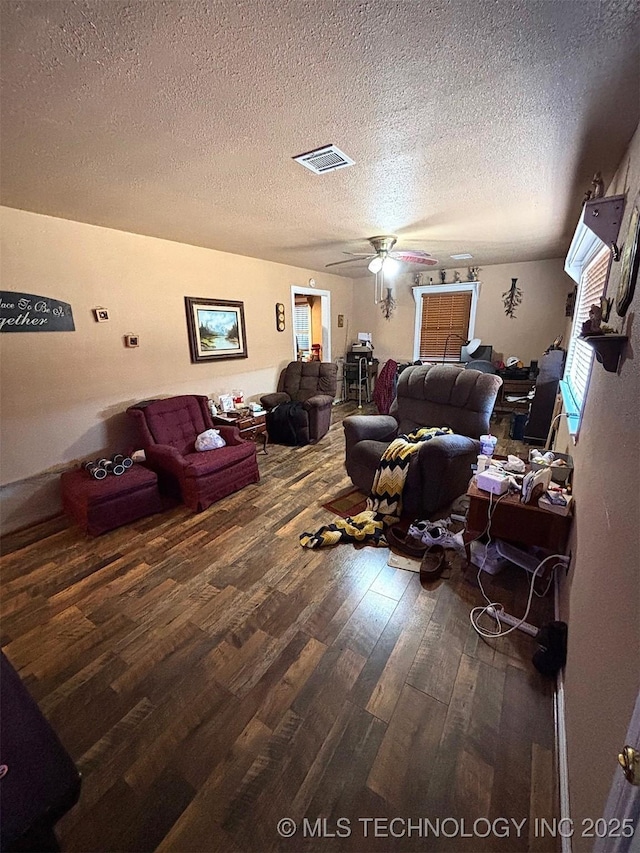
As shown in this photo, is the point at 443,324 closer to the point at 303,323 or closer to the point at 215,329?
the point at 303,323

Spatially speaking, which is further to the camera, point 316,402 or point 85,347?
point 316,402

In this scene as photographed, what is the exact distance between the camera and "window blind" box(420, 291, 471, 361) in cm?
551

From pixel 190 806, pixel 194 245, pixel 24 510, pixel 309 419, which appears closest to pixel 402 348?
pixel 309 419

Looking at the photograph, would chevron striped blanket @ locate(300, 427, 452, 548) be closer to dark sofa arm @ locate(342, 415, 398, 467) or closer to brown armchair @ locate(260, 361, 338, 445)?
dark sofa arm @ locate(342, 415, 398, 467)

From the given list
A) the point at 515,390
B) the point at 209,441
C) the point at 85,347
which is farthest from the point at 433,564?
the point at 515,390

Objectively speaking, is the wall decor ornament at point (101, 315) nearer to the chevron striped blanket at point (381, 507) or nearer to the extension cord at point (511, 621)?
the chevron striped blanket at point (381, 507)

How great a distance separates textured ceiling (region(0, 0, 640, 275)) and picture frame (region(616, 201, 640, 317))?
1.71 ft

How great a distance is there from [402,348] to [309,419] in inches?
113

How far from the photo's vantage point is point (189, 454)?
3.10 metres

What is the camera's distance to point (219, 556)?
2250 mm

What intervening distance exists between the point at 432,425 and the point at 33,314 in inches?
134

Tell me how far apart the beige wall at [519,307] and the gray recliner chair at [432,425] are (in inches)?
113

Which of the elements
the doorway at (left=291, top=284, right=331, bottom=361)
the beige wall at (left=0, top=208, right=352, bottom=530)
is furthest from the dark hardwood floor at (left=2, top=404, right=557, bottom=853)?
the doorway at (left=291, top=284, right=331, bottom=361)

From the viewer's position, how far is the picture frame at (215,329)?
3.65 m
